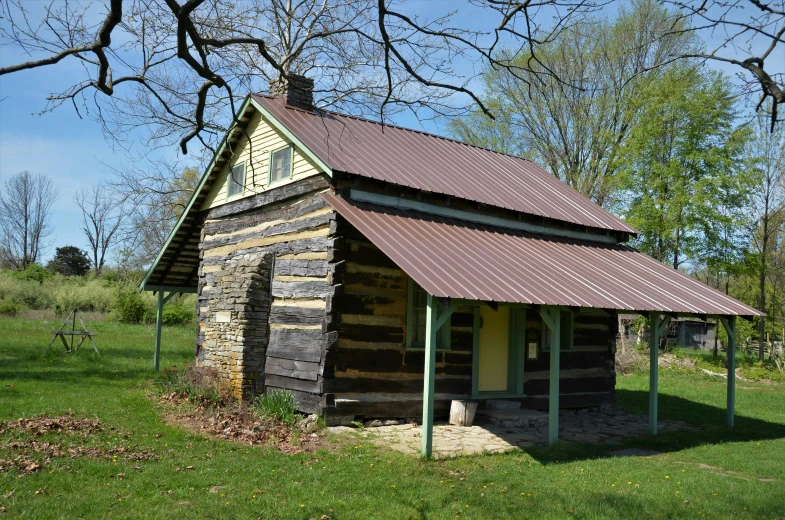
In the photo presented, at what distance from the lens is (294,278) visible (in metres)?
12.2

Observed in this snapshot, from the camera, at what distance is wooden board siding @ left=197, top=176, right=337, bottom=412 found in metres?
11.3

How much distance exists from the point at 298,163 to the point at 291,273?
2143 mm

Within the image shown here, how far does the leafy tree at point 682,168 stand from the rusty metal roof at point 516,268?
13.5 meters

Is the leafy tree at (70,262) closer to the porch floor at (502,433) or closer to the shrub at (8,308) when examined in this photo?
the shrub at (8,308)

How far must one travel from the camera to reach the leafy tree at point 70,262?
53938mm

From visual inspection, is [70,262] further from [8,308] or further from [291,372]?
[291,372]

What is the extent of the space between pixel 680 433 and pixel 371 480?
23.7 ft

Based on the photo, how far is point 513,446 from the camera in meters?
10.1

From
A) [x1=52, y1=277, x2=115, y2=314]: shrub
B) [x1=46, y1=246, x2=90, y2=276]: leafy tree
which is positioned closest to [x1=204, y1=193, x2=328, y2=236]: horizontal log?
[x1=52, y1=277, x2=115, y2=314]: shrub

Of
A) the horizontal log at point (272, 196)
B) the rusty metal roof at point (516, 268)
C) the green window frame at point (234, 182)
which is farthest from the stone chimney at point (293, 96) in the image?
the rusty metal roof at point (516, 268)

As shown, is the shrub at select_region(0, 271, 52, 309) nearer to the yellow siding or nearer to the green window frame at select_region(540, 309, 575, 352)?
the yellow siding

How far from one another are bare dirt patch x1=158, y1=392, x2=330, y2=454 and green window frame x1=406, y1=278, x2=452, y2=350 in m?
2.55

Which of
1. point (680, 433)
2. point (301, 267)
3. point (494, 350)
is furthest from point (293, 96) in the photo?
point (680, 433)

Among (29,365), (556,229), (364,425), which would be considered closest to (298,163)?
(364,425)
